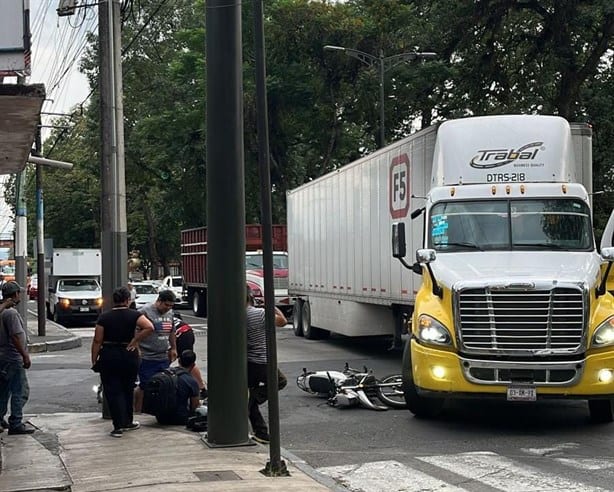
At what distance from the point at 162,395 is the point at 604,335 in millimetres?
4949

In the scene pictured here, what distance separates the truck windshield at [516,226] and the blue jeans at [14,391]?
17.4ft

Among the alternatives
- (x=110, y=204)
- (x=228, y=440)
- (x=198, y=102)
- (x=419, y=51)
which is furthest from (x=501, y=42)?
(x=228, y=440)

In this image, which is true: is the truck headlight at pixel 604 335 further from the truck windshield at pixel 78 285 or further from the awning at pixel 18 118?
the truck windshield at pixel 78 285

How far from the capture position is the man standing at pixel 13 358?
33.6 ft

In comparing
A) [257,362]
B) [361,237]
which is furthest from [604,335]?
[361,237]

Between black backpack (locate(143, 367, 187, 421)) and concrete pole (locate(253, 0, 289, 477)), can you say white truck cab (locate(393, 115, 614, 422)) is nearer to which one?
black backpack (locate(143, 367, 187, 421))

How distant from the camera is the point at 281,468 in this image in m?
7.94

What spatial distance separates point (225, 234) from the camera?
9312mm

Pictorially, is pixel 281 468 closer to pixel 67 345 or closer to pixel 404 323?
pixel 404 323

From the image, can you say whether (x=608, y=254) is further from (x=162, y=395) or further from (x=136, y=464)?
(x=136, y=464)

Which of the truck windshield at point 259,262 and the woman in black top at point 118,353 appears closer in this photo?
the woman in black top at point 118,353

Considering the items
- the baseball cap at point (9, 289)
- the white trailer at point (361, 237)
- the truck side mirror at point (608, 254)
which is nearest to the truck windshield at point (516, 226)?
the truck side mirror at point (608, 254)

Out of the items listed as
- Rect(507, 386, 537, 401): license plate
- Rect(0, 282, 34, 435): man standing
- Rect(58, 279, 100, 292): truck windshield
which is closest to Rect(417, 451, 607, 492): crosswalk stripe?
Rect(507, 386, 537, 401): license plate

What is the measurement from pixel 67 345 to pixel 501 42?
16.1 meters
